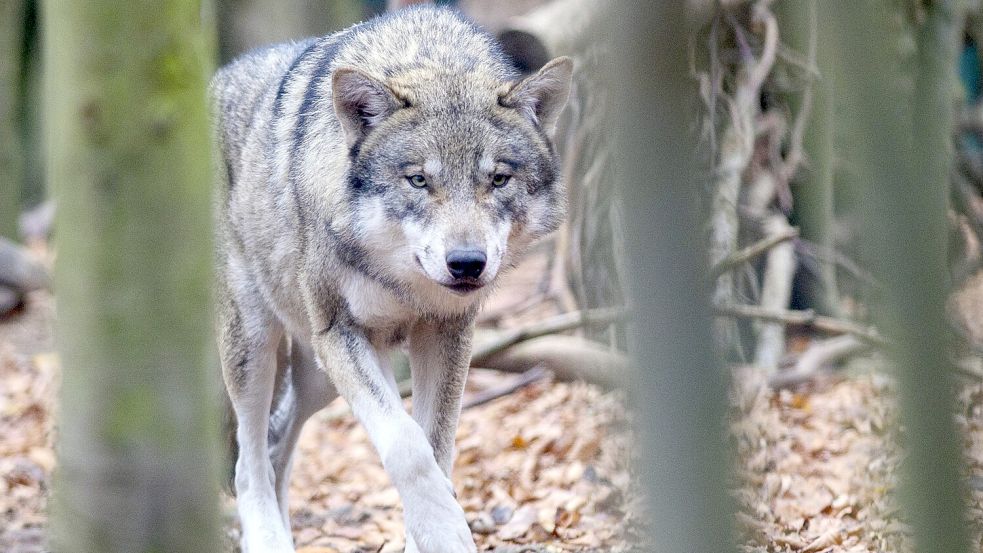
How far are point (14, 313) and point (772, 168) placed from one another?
7197 mm

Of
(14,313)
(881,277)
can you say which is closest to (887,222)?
(881,277)

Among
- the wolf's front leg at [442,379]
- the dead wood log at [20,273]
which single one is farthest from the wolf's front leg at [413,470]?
the dead wood log at [20,273]

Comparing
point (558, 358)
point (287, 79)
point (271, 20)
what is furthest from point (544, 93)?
point (271, 20)

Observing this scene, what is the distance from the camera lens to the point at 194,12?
2986 millimetres

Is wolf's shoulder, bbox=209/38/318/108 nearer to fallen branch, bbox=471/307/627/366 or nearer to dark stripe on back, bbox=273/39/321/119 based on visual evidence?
dark stripe on back, bbox=273/39/321/119

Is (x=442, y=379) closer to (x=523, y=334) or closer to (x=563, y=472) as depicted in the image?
(x=563, y=472)

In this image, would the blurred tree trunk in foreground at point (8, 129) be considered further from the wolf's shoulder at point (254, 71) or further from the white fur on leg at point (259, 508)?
the white fur on leg at point (259, 508)

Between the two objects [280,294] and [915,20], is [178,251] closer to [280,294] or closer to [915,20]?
[280,294]

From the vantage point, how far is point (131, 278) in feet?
9.29

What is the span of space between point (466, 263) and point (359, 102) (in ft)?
3.01

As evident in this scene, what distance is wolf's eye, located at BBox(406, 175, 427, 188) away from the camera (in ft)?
14.4

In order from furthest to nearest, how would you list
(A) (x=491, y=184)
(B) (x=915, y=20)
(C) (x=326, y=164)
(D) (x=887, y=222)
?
(B) (x=915, y=20), (C) (x=326, y=164), (A) (x=491, y=184), (D) (x=887, y=222)

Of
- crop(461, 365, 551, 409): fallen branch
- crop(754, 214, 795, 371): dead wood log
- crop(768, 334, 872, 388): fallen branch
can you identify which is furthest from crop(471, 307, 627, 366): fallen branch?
crop(754, 214, 795, 371): dead wood log

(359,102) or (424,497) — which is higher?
(359,102)
